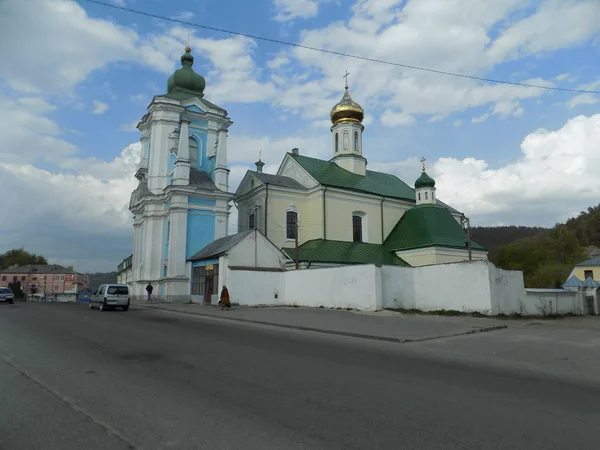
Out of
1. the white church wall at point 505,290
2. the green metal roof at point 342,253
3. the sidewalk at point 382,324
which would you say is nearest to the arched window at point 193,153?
the green metal roof at point 342,253

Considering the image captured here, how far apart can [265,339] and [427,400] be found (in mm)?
6486

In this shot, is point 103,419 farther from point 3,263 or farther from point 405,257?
point 3,263

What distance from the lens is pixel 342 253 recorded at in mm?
31703

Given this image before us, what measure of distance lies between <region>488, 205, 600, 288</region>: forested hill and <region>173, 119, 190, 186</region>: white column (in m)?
45.2

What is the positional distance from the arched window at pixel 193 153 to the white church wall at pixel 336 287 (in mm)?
14392

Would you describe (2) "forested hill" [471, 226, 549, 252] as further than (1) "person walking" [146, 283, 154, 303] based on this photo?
Yes

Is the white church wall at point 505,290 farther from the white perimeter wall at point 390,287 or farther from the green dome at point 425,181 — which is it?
the green dome at point 425,181

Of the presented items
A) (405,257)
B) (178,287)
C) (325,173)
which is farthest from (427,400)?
(325,173)

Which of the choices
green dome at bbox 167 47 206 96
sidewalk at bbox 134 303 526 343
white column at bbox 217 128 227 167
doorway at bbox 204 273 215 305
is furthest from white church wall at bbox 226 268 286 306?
green dome at bbox 167 47 206 96

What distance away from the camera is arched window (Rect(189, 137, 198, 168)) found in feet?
117

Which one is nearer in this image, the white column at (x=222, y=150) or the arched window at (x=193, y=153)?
the white column at (x=222, y=150)

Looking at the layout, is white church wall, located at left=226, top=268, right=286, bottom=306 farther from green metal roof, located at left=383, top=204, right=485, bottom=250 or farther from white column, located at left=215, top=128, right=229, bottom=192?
green metal roof, located at left=383, top=204, right=485, bottom=250

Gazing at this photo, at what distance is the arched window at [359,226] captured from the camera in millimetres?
36094

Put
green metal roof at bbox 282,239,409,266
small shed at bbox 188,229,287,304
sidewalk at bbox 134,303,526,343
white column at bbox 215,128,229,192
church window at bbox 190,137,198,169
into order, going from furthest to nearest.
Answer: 1. church window at bbox 190,137,198,169
2. white column at bbox 215,128,229,192
3. green metal roof at bbox 282,239,409,266
4. small shed at bbox 188,229,287,304
5. sidewalk at bbox 134,303,526,343
